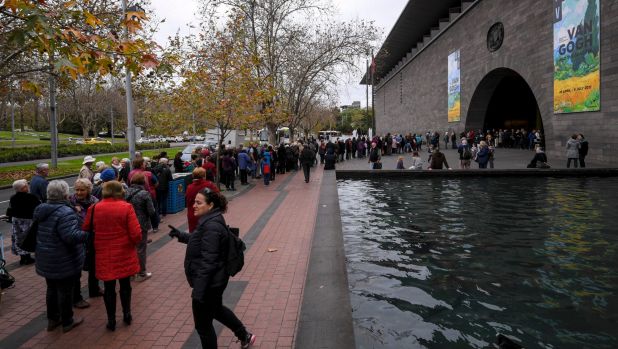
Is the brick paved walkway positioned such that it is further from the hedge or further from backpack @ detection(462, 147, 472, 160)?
the hedge

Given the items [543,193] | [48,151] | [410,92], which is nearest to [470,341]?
[543,193]

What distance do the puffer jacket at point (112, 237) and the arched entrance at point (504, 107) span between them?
33315 millimetres

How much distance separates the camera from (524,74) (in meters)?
27.1

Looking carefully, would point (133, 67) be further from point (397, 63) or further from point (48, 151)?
point (397, 63)

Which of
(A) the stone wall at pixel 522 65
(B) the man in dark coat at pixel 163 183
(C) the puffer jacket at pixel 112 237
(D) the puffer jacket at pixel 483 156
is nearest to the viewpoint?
(C) the puffer jacket at pixel 112 237

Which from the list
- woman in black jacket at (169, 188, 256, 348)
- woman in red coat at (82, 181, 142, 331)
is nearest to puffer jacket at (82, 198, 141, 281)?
woman in red coat at (82, 181, 142, 331)

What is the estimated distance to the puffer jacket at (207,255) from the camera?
3955 mm

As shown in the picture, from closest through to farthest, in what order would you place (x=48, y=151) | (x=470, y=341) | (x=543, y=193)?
(x=470, y=341)
(x=543, y=193)
(x=48, y=151)

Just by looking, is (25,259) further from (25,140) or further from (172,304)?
(25,140)

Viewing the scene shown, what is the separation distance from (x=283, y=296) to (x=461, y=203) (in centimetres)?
881

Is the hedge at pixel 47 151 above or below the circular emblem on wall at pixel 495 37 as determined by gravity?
below

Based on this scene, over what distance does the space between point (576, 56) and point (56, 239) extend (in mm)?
23328

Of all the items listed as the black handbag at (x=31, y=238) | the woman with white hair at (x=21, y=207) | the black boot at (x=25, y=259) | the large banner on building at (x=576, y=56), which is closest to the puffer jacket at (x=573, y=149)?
the large banner on building at (x=576, y=56)

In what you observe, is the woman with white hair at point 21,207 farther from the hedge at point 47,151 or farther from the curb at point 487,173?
the hedge at point 47,151
